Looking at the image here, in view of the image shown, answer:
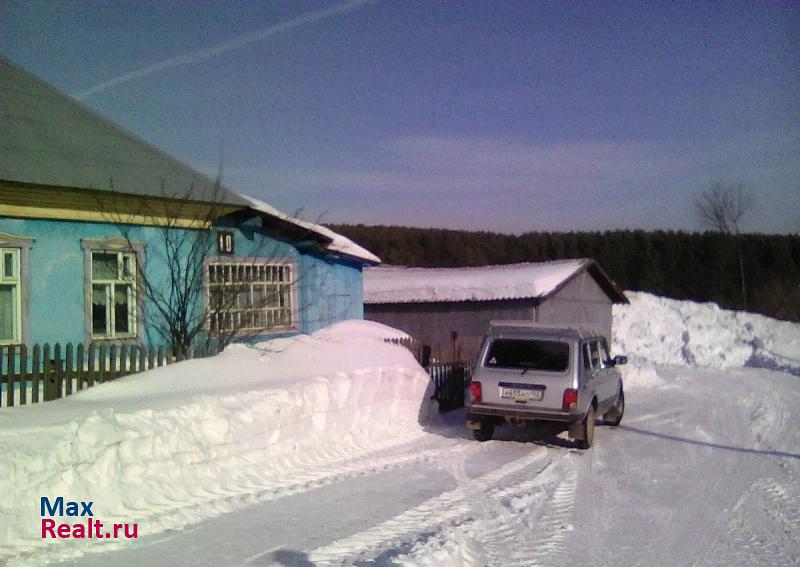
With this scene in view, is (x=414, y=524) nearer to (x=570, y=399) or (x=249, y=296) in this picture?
(x=570, y=399)

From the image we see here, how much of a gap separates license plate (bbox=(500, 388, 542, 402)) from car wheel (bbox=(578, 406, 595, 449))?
815mm

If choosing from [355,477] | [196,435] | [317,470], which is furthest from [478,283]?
[196,435]

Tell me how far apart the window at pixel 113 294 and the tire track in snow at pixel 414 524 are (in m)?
7.62

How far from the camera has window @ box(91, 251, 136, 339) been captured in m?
13.9

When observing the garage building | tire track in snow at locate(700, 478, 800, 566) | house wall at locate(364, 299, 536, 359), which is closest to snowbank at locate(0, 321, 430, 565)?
tire track in snow at locate(700, 478, 800, 566)

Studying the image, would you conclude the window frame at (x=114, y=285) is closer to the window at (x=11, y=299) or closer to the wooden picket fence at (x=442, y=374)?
the window at (x=11, y=299)

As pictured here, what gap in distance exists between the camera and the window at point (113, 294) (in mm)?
13922

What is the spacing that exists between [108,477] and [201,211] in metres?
8.33

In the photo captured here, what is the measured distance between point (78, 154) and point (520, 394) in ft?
29.2

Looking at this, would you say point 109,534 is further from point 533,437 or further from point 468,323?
point 468,323

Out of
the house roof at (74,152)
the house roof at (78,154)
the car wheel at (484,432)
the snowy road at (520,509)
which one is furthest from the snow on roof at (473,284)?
the car wheel at (484,432)

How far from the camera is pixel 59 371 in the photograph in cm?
994

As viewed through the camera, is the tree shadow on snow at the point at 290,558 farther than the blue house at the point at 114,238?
No

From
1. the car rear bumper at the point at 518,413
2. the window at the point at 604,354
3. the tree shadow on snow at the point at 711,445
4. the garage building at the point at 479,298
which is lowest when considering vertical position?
the tree shadow on snow at the point at 711,445
